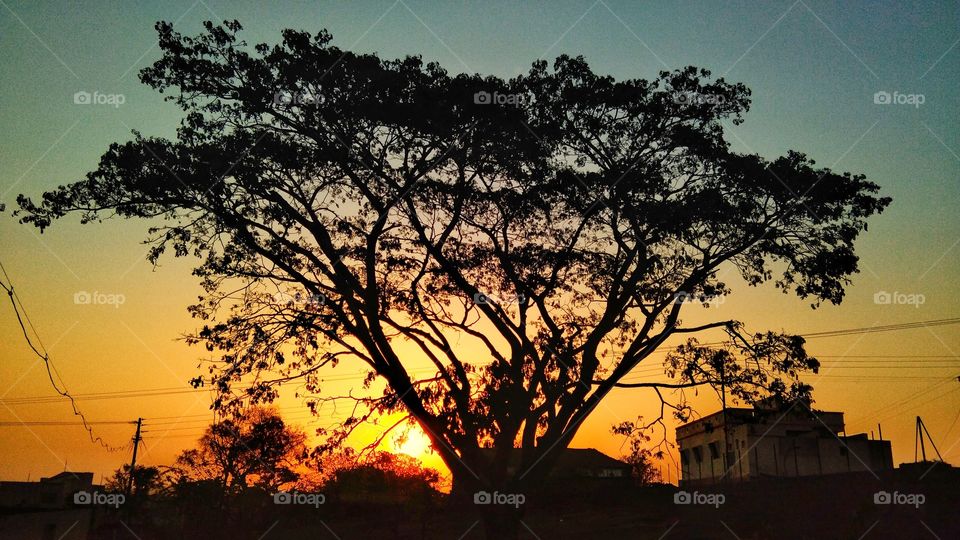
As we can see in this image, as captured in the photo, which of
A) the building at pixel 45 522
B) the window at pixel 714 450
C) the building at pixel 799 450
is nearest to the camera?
the building at pixel 45 522

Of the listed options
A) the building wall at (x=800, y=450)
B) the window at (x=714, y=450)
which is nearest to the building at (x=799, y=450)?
the building wall at (x=800, y=450)

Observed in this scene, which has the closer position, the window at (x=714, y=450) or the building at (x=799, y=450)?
the building at (x=799, y=450)

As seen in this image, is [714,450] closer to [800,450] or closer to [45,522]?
[800,450]

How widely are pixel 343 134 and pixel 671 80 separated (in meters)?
8.52

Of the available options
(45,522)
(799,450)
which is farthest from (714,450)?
(45,522)

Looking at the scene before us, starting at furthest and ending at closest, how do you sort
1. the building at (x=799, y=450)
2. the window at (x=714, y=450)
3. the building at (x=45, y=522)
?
the window at (x=714, y=450), the building at (x=799, y=450), the building at (x=45, y=522)

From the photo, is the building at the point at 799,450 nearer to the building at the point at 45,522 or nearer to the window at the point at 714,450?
the window at the point at 714,450

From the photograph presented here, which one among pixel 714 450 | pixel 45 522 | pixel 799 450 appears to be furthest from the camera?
pixel 714 450

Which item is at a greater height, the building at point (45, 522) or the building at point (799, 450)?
the building at point (799, 450)

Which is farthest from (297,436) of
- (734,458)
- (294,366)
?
(294,366)

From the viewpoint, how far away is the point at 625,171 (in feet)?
61.4

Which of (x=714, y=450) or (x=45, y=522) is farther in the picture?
(x=714, y=450)

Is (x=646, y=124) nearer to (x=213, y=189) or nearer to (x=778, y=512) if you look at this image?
(x=213, y=189)

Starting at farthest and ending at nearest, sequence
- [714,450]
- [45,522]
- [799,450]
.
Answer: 1. [714,450]
2. [799,450]
3. [45,522]
